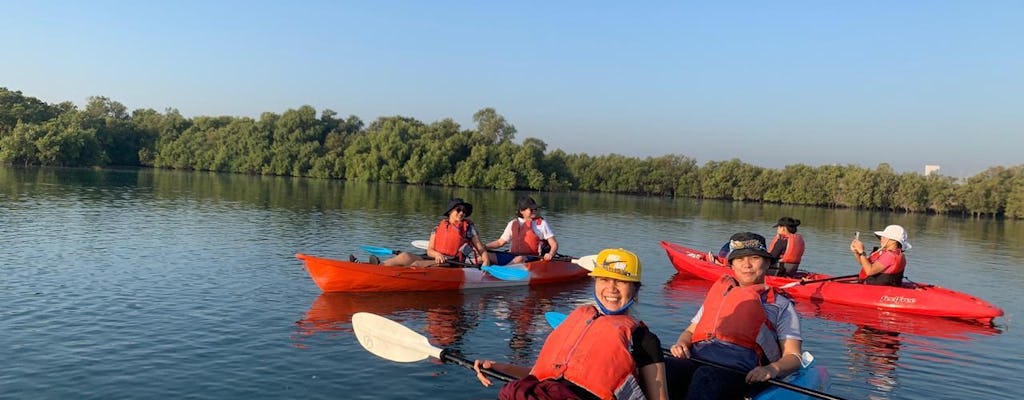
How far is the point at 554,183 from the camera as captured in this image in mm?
86312

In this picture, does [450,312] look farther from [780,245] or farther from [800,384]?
[780,245]

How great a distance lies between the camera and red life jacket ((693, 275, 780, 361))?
5.50 metres

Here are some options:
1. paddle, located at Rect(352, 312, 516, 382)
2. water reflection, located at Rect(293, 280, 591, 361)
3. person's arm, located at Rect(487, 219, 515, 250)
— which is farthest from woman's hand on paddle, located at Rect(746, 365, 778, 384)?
person's arm, located at Rect(487, 219, 515, 250)

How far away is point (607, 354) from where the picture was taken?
4.18 m

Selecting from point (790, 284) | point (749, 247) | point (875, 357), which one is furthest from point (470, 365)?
point (790, 284)

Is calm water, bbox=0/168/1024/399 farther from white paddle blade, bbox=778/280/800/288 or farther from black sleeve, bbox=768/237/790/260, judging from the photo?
black sleeve, bbox=768/237/790/260

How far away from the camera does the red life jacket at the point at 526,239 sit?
1551 cm

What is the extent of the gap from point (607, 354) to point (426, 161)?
260 feet

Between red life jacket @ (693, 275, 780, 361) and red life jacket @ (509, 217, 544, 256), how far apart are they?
981 cm

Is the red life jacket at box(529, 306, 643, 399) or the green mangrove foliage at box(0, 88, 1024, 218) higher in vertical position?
the green mangrove foliage at box(0, 88, 1024, 218)

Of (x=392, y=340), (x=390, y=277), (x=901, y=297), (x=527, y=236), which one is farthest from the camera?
(x=527, y=236)

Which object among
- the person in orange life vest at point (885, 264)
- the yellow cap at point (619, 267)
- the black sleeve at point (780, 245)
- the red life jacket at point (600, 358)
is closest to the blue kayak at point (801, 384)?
the red life jacket at point (600, 358)

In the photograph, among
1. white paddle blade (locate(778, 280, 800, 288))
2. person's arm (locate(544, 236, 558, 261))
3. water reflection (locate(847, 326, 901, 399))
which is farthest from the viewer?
person's arm (locate(544, 236, 558, 261))

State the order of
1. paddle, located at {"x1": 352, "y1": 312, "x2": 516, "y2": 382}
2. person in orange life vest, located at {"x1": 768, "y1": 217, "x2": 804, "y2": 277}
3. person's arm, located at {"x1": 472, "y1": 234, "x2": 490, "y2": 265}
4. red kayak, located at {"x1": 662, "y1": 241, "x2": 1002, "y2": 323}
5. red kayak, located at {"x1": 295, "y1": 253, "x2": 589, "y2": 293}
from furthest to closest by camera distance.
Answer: person in orange life vest, located at {"x1": 768, "y1": 217, "x2": 804, "y2": 277} < person's arm, located at {"x1": 472, "y1": 234, "x2": 490, "y2": 265} < red kayak, located at {"x1": 662, "y1": 241, "x2": 1002, "y2": 323} < red kayak, located at {"x1": 295, "y1": 253, "x2": 589, "y2": 293} < paddle, located at {"x1": 352, "y1": 312, "x2": 516, "y2": 382}
